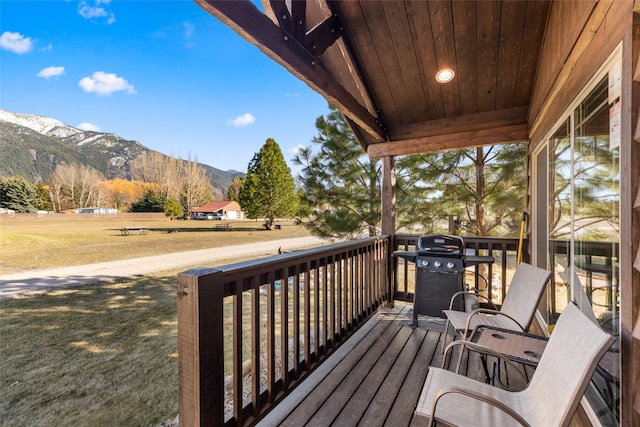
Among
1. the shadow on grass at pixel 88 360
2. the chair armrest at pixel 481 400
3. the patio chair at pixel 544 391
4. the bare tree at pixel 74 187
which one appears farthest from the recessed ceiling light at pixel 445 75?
the bare tree at pixel 74 187

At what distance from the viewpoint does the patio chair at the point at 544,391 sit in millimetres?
984

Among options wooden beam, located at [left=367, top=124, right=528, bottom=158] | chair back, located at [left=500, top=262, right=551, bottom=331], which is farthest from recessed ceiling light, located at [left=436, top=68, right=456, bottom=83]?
chair back, located at [left=500, top=262, right=551, bottom=331]

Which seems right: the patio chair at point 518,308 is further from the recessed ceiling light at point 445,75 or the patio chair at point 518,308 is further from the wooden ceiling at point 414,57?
the recessed ceiling light at point 445,75

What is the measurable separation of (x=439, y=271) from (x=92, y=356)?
4724 millimetres

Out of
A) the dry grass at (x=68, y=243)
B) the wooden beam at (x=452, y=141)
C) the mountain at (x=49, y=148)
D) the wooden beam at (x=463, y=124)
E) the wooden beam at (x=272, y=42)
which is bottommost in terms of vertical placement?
the dry grass at (x=68, y=243)

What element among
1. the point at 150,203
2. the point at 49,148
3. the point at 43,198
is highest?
the point at 49,148

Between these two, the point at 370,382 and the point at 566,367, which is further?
the point at 370,382

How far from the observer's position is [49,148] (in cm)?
1975

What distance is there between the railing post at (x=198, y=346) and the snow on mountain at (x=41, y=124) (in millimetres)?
20029

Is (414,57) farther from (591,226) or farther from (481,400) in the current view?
(481,400)

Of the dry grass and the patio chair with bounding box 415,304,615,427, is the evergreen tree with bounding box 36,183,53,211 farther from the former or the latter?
the patio chair with bounding box 415,304,615,427

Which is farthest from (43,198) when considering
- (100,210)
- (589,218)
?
(589,218)

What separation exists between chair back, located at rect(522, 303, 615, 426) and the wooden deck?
2.52 ft

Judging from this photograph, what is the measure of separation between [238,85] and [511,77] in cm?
2249
